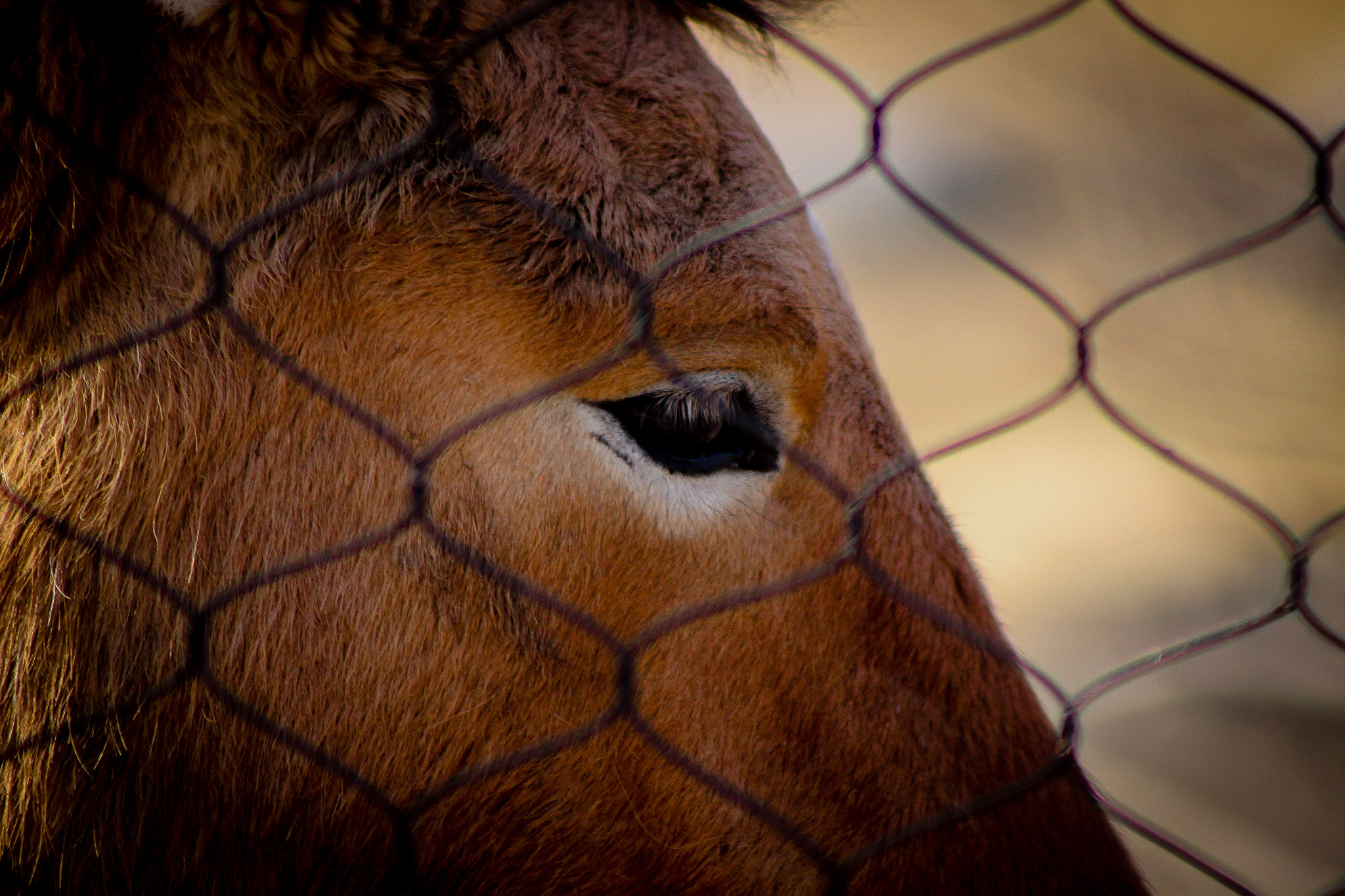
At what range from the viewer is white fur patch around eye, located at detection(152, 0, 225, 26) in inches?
43.8

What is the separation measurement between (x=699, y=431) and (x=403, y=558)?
396 millimetres

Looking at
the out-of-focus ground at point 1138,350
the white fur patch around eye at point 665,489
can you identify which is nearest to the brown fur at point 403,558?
the white fur patch around eye at point 665,489

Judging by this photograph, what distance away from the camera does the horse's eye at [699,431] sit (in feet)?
4.09

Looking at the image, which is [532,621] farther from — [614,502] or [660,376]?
[660,376]

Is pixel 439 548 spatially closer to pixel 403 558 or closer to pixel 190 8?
pixel 403 558

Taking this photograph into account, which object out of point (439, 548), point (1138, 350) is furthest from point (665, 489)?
point (1138, 350)

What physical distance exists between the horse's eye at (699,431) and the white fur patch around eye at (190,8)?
0.62m

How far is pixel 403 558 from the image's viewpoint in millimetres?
1214

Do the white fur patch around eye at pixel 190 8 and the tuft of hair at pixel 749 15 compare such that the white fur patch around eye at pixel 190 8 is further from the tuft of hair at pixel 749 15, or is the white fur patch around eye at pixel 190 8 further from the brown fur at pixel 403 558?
the tuft of hair at pixel 749 15

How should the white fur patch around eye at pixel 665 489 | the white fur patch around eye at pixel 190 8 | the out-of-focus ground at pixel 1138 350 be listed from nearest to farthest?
the white fur patch around eye at pixel 190 8 → the white fur patch around eye at pixel 665 489 → the out-of-focus ground at pixel 1138 350

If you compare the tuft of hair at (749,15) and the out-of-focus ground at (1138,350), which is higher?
the tuft of hair at (749,15)

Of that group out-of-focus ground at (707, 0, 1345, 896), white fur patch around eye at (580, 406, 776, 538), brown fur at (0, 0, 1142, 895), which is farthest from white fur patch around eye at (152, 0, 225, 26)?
out-of-focus ground at (707, 0, 1345, 896)

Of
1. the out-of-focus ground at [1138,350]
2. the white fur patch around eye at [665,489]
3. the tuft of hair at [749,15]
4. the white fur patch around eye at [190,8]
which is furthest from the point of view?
the out-of-focus ground at [1138,350]

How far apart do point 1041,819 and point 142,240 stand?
1305mm
